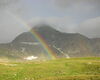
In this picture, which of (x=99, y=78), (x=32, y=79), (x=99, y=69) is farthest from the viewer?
(x=99, y=69)

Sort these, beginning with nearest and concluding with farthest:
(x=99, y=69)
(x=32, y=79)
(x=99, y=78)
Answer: (x=99, y=78), (x=32, y=79), (x=99, y=69)

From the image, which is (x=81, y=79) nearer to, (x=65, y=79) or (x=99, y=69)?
(x=65, y=79)

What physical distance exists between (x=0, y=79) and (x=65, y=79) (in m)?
18.5

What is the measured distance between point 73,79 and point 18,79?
16.0 meters

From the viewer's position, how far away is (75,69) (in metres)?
75.6

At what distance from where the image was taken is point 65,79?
47.0 meters

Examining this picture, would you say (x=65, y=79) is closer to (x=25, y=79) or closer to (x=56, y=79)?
(x=56, y=79)

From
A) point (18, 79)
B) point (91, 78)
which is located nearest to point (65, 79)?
point (91, 78)

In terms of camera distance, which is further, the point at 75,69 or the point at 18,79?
the point at 75,69

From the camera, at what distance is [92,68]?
7638 cm

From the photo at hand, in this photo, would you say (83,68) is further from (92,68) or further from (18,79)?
(18,79)

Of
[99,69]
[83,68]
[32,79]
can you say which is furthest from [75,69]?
[32,79]

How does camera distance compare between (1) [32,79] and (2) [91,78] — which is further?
(1) [32,79]

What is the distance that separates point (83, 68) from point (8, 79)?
107 ft
